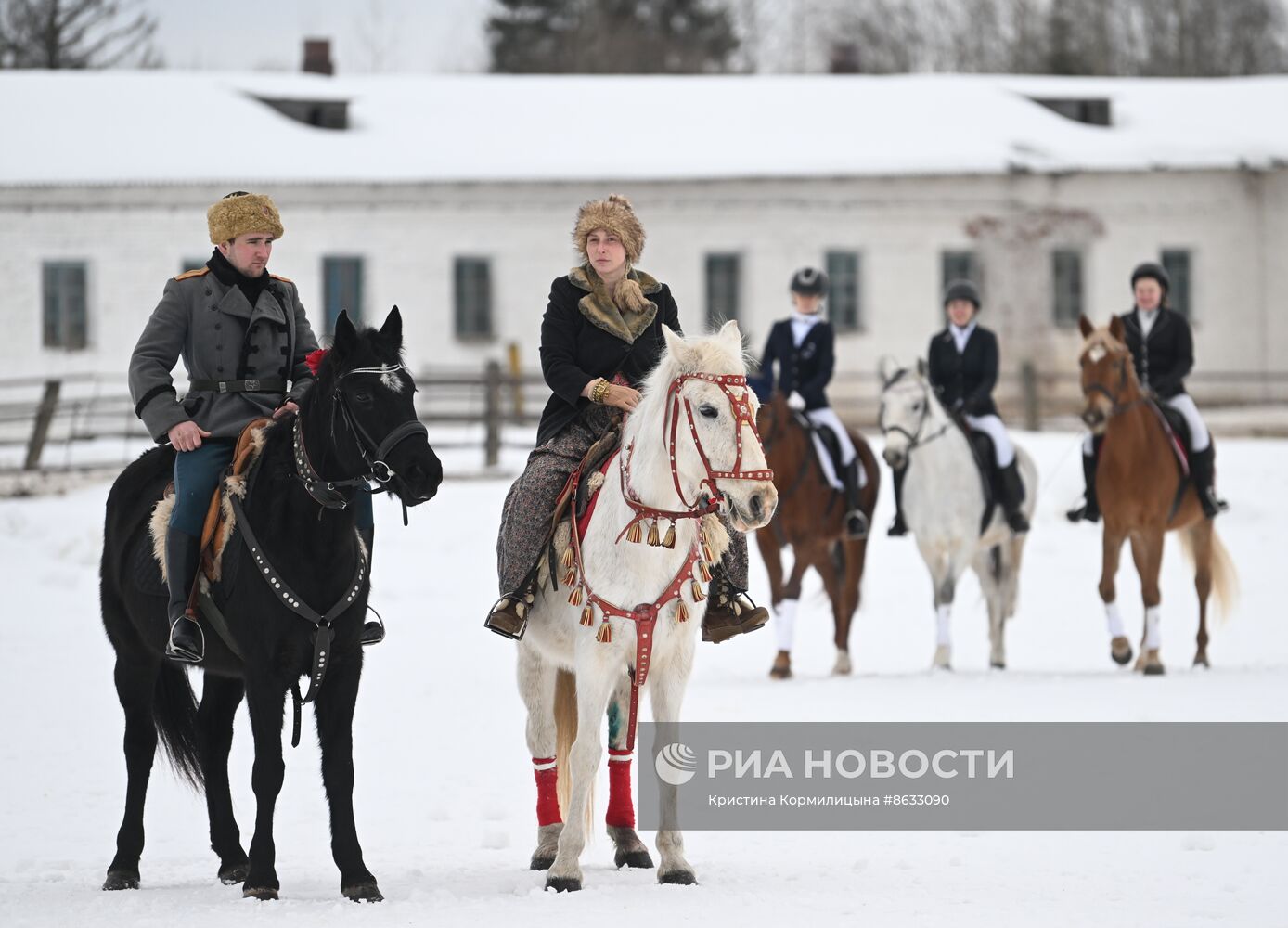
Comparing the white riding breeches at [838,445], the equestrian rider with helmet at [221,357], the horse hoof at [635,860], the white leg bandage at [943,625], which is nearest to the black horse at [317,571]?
the equestrian rider with helmet at [221,357]

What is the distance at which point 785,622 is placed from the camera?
12.6m

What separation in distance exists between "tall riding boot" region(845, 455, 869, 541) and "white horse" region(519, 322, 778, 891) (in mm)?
6386

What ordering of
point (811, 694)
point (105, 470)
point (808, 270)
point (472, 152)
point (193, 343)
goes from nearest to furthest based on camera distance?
point (193, 343), point (811, 694), point (808, 270), point (105, 470), point (472, 152)

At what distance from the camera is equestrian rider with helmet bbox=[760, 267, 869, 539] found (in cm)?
1305

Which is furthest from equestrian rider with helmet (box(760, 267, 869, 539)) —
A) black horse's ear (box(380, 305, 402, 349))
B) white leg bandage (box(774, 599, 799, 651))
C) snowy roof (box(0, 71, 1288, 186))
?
snowy roof (box(0, 71, 1288, 186))

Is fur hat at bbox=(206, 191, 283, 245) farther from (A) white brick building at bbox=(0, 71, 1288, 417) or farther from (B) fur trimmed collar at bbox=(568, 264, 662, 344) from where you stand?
(A) white brick building at bbox=(0, 71, 1288, 417)

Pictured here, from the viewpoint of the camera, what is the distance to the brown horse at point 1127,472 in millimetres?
12273

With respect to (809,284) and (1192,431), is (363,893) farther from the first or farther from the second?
(1192,431)

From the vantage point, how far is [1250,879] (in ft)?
20.4

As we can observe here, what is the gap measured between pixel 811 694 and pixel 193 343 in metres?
5.57

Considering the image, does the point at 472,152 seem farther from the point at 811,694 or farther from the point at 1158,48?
the point at 1158,48

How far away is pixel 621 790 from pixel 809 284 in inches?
273

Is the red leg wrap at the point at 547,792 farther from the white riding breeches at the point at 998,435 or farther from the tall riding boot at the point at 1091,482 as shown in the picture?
the white riding breeches at the point at 998,435

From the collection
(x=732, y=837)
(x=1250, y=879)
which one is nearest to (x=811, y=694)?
(x=732, y=837)
